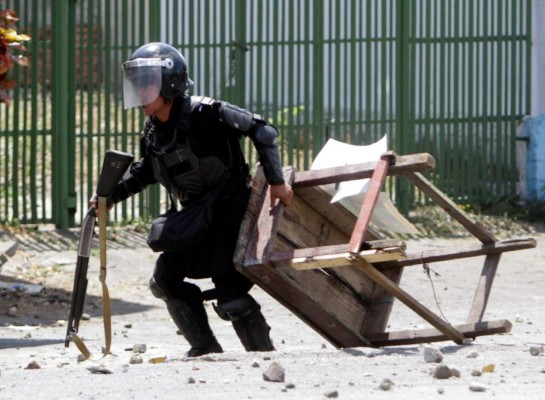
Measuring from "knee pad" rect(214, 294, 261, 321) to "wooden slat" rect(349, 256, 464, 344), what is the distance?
2.38ft

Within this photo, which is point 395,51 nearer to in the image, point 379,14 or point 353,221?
point 379,14

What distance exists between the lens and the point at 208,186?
6367 millimetres

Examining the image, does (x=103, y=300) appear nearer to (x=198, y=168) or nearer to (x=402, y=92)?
(x=198, y=168)

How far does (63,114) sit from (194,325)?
5.01 m

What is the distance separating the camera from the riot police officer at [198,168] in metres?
6.26

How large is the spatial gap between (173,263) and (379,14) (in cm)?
584

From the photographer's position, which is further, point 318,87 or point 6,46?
point 318,87

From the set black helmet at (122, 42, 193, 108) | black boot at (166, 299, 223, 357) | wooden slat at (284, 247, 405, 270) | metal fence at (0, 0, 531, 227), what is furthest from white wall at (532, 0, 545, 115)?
wooden slat at (284, 247, 405, 270)

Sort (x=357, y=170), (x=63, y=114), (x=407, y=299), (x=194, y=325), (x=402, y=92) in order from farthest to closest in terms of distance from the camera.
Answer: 1. (x=402, y=92)
2. (x=63, y=114)
3. (x=194, y=325)
4. (x=357, y=170)
5. (x=407, y=299)

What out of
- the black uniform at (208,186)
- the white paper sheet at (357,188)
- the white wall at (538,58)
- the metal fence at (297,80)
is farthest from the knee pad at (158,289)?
the white wall at (538,58)

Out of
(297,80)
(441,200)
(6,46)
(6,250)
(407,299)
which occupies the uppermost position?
(6,46)

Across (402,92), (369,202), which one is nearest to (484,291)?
(369,202)

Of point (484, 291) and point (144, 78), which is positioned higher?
point (144, 78)

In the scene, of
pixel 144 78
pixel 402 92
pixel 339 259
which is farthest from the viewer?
pixel 402 92
